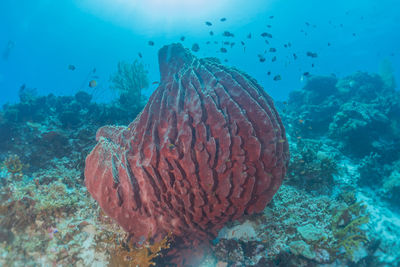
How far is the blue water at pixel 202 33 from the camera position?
50188 mm

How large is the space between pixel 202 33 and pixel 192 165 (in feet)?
318

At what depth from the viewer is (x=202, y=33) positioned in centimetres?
9000

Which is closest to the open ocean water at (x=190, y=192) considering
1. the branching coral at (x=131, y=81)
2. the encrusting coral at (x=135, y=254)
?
the encrusting coral at (x=135, y=254)

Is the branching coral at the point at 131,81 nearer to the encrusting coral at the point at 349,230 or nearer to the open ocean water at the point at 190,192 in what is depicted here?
the open ocean water at the point at 190,192

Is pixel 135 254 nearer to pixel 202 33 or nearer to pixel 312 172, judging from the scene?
pixel 312 172

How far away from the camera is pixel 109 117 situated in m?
9.12

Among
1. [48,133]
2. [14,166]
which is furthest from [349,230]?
[48,133]

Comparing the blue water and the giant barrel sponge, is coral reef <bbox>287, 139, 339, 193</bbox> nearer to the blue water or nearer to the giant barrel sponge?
the giant barrel sponge

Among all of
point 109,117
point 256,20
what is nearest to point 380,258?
point 109,117

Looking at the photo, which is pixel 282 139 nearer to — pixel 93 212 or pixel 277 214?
pixel 277 214

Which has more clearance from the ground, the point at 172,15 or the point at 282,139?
the point at 172,15

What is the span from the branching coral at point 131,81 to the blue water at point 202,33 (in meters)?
28.8

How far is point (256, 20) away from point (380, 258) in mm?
76078

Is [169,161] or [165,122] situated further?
[165,122]
